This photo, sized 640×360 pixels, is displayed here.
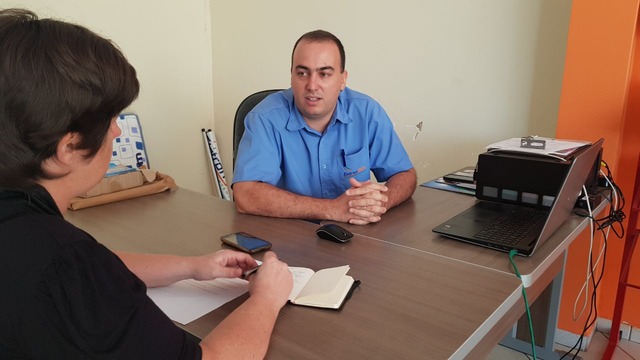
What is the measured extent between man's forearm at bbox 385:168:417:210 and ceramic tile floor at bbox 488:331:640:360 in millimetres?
832

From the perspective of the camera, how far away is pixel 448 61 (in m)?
2.48

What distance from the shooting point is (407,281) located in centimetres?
110

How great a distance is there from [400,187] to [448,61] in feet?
3.32

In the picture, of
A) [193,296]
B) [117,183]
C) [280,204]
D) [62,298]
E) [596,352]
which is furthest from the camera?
[596,352]

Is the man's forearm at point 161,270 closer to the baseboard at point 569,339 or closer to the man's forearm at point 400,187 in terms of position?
the man's forearm at point 400,187

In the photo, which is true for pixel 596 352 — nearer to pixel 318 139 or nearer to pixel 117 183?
pixel 318 139

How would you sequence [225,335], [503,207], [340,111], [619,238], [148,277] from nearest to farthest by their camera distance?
[225,335] < [148,277] < [503,207] < [340,111] < [619,238]

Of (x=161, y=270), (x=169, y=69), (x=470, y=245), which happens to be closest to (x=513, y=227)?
(x=470, y=245)

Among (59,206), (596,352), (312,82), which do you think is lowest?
(596,352)

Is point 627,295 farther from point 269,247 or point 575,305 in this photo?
point 269,247

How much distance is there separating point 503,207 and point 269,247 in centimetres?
79

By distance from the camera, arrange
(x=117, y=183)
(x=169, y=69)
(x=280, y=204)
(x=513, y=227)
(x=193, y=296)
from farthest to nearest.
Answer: (x=169, y=69) < (x=117, y=183) < (x=280, y=204) < (x=513, y=227) < (x=193, y=296)

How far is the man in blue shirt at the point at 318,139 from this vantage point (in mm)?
1793

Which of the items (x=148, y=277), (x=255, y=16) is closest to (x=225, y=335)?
(x=148, y=277)
